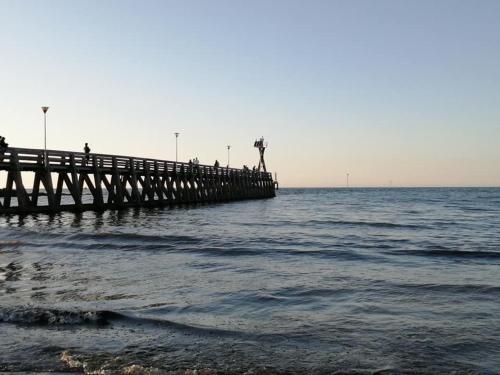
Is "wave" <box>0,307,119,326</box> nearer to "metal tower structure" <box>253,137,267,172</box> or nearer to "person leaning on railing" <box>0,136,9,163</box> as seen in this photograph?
"person leaning on railing" <box>0,136,9,163</box>

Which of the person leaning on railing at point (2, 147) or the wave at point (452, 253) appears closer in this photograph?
the wave at point (452, 253)

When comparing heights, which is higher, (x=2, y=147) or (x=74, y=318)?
(x=2, y=147)

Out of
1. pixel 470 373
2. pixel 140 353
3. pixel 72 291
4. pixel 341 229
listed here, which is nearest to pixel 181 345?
pixel 140 353

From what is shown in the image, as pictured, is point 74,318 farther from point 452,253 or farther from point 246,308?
point 452,253

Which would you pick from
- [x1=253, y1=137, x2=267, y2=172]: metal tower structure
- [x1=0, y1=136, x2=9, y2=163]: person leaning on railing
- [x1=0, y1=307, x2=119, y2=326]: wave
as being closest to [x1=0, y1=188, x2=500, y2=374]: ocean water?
[x1=0, y1=307, x2=119, y2=326]: wave

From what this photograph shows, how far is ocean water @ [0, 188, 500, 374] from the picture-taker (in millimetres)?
4484

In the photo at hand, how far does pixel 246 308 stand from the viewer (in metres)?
6.60

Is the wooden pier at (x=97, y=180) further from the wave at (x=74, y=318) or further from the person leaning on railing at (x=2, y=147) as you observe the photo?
the wave at (x=74, y=318)

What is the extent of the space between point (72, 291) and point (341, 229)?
44.8 feet

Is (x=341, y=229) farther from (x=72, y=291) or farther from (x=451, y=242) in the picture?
(x=72, y=291)

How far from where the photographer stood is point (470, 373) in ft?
13.8

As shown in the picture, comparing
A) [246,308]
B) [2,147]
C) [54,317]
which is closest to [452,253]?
[246,308]

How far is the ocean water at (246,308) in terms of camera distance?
448 cm

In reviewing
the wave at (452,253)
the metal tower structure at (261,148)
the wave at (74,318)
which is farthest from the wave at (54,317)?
the metal tower structure at (261,148)
